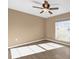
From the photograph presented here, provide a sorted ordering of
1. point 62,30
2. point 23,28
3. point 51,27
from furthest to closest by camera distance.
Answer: point 51,27 < point 23,28 < point 62,30

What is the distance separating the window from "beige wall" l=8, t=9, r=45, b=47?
5.41 ft

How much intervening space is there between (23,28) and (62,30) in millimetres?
2996

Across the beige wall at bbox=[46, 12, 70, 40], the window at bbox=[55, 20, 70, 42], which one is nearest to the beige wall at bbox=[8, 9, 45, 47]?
the beige wall at bbox=[46, 12, 70, 40]

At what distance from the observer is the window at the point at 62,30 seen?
725 cm

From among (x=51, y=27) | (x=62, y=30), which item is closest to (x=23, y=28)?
(x=51, y=27)

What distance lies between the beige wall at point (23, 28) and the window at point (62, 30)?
1650 millimetres

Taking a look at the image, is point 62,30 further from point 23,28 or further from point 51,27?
point 23,28

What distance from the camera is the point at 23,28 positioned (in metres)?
8.42

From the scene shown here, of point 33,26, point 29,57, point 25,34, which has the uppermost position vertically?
point 33,26

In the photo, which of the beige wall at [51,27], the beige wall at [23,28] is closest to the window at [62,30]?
the beige wall at [51,27]
